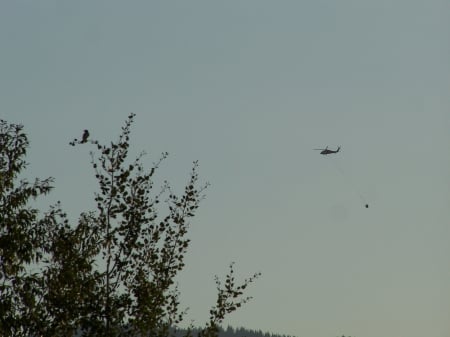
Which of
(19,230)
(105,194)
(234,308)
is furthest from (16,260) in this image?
(234,308)

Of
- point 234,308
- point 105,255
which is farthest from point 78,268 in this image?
point 234,308

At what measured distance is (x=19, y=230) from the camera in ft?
106

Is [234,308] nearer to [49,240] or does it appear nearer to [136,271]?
[136,271]

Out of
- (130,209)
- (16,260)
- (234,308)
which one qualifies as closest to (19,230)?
(16,260)

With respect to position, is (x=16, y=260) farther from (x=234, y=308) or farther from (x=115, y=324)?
(x=234, y=308)

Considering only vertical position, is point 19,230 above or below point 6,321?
above

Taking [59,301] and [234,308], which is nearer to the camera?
[59,301]

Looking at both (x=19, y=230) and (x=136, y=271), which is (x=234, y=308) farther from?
(x=19, y=230)

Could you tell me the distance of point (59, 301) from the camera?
105 feet

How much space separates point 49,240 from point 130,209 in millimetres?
2280

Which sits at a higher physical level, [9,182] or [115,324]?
[9,182]

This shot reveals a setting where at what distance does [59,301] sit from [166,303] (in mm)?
2951

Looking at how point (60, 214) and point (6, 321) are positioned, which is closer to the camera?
point (6, 321)

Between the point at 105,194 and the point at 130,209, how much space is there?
820 mm
